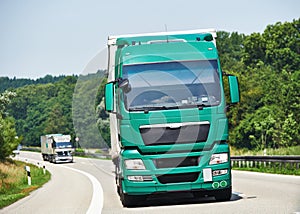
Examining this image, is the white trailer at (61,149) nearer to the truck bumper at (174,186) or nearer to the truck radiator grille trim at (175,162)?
the truck bumper at (174,186)

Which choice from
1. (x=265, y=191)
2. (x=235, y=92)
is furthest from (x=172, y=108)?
(x=265, y=191)

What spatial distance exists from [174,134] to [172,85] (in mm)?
1122

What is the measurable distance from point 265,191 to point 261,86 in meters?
63.8

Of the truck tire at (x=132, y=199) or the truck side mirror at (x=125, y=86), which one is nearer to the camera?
the truck side mirror at (x=125, y=86)

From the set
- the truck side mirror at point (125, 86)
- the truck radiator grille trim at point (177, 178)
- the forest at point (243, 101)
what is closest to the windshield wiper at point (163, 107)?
the truck side mirror at point (125, 86)

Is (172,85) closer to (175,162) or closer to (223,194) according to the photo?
(175,162)

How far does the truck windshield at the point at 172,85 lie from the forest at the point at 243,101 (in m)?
5.56

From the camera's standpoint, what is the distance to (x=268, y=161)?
2767 centimetres

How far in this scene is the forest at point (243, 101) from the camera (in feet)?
204

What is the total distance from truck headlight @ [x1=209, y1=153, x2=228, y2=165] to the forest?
266 inches

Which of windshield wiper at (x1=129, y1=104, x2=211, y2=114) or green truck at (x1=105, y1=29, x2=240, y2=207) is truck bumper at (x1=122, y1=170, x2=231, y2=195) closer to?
green truck at (x1=105, y1=29, x2=240, y2=207)

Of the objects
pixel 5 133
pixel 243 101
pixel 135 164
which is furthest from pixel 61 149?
pixel 135 164

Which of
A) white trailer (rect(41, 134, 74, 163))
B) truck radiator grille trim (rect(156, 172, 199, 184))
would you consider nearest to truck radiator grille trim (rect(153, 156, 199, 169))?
truck radiator grille trim (rect(156, 172, 199, 184))

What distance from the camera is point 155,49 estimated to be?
44.0 ft
